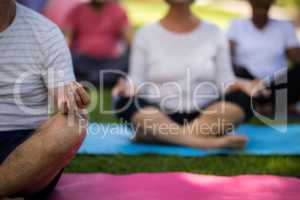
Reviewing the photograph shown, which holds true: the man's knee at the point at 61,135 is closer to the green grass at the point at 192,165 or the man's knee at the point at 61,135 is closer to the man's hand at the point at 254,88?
the green grass at the point at 192,165

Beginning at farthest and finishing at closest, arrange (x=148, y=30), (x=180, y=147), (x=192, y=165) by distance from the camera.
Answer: (x=148, y=30) < (x=180, y=147) < (x=192, y=165)

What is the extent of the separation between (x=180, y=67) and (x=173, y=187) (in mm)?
1024

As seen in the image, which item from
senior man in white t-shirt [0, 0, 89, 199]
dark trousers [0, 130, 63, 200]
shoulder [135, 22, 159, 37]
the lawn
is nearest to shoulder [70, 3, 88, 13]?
shoulder [135, 22, 159, 37]

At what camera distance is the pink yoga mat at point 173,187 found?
254cm

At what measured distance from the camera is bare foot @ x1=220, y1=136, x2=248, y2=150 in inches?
131

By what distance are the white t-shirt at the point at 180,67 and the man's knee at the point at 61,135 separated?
4.52 feet

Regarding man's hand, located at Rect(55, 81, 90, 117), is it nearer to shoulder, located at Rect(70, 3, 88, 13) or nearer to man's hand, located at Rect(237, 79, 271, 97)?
man's hand, located at Rect(237, 79, 271, 97)

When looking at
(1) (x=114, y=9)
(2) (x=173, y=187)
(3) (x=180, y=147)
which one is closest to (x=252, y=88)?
(3) (x=180, y=147)

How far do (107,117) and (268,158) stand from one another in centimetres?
131

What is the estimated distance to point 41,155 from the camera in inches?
→ 85.4

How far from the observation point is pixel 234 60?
14.6 ft

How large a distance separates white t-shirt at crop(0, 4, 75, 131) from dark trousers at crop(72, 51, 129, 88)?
9.52 ft

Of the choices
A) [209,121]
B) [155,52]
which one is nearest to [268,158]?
[209,121]

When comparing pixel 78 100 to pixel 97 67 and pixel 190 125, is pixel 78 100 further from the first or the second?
pixel 97 67
